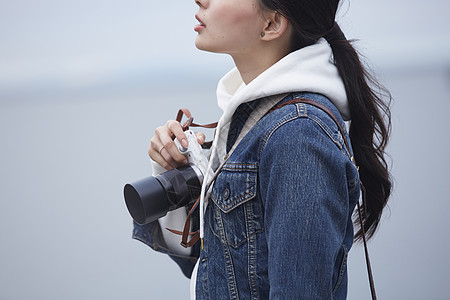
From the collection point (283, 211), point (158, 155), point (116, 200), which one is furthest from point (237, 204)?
point (116, 200)

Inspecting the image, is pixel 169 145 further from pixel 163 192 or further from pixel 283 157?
pixel 283 157

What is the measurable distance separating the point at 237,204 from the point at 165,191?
0.42 ft

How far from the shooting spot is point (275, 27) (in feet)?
2.26

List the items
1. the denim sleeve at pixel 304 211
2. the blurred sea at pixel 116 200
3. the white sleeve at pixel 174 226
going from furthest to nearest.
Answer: the blurred sea at pixel 116 200 → the white sleeve at pixel 174 226 → the denim sleeve at pixel 304 211

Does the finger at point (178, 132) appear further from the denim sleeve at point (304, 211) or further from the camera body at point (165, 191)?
the denim sleeve at point (304, 211)

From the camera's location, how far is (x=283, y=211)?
56 centimetres

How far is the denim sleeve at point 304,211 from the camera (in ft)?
1.82

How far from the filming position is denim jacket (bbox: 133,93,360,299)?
21.9 inches

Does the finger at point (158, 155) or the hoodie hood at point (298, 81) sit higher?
the hoodie hood at point (298, 81)

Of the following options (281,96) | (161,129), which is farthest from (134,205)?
(281,96)

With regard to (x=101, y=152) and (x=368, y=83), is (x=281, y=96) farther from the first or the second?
(x=101, y=152)

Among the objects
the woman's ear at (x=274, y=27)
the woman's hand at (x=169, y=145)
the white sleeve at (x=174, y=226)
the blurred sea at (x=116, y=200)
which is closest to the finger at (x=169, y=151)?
the woman's hand at (x=169, y=145)

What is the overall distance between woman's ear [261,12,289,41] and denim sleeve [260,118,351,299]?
160 millimetres

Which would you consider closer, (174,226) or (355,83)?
(355,83)
